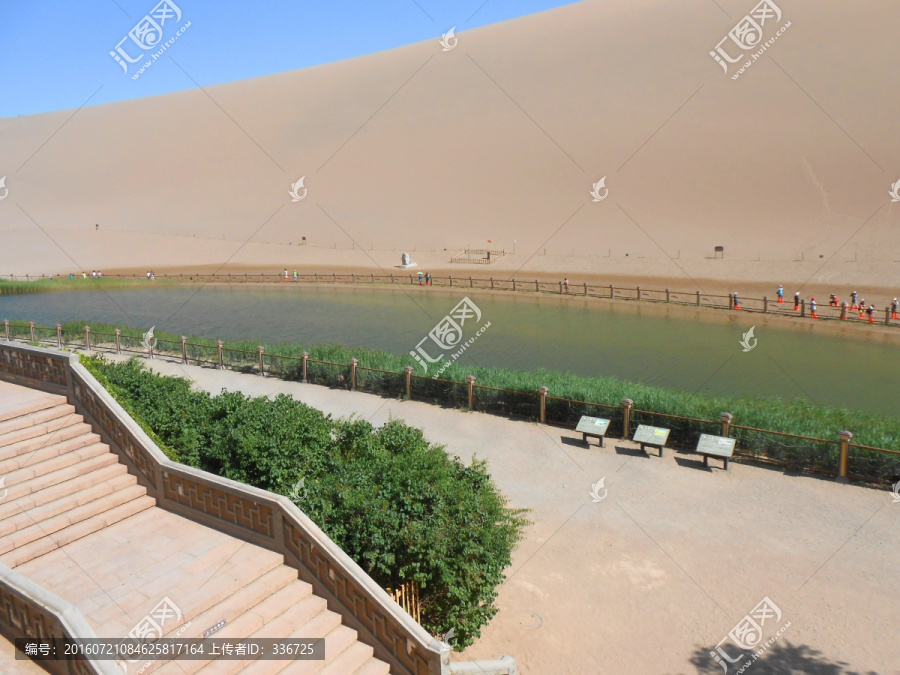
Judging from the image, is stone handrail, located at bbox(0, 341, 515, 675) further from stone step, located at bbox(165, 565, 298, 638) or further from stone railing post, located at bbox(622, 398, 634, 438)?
stone railing post, located at bbox(622, 398, 634, 438)

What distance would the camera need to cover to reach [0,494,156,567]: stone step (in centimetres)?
769

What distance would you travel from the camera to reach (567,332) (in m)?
26.9

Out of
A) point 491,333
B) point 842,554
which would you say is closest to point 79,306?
point 491,333

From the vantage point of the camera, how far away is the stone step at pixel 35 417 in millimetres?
9492

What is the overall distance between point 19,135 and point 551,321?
106100mm

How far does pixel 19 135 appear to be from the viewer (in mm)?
102312

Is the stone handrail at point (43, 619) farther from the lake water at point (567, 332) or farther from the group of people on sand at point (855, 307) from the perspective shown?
the group of people on sand at point (855, 307)

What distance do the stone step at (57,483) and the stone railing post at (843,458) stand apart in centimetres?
1205

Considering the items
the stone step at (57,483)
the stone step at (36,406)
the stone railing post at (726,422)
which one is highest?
the stone railing post at (726,422)

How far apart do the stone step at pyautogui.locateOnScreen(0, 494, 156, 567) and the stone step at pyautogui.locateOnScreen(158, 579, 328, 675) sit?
279 cm

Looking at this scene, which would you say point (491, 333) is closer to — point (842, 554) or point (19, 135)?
point (842, 554)

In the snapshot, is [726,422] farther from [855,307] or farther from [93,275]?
[93,275]
